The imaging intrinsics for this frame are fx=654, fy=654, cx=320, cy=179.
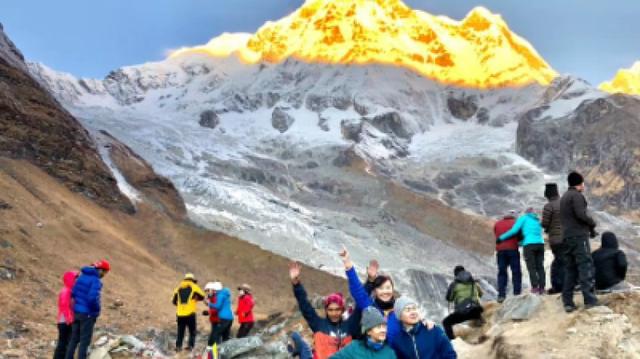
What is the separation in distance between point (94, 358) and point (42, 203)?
24967mm

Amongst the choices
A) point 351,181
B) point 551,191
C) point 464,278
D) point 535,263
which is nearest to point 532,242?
point 535,263

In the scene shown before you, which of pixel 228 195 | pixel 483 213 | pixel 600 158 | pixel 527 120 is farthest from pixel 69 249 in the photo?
pixel 527 120

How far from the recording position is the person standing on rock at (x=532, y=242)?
1314 cm

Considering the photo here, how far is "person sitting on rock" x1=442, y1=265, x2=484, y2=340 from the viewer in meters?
12.2

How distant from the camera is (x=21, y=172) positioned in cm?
3909

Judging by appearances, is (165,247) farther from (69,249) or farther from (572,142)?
(572,142)

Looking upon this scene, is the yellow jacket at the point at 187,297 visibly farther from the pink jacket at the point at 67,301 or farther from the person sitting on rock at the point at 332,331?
the person sitting on rock at the point at 332,331

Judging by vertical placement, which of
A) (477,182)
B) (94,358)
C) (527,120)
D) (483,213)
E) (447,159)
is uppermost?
(527,120)

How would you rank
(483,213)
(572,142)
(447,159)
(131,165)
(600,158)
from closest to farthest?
(131,165), (483,213), (600,158), (572,142), (447,159)

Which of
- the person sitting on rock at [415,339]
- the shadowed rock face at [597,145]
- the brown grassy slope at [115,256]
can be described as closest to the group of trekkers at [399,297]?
the person sitting on rock at [415,339]

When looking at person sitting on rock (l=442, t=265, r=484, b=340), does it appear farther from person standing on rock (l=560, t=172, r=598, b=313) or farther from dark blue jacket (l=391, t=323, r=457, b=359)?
dark blue jacket (l=391, t=323, r=457, b=359)

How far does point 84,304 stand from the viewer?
472 inches

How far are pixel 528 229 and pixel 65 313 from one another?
30.3 feet

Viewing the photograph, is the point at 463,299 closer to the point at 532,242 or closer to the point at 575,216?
the point at 532,242
